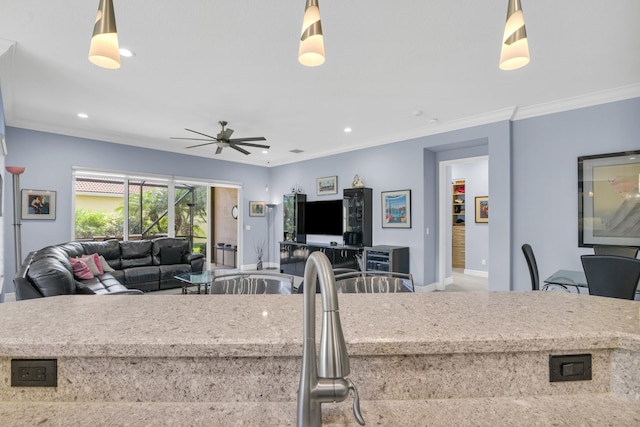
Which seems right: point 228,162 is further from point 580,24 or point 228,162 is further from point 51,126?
point 580,24

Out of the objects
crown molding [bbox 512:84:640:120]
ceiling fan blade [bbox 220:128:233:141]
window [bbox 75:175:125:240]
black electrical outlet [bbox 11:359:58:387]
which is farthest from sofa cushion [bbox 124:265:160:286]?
crown molding [bbox 512:84:640:120]

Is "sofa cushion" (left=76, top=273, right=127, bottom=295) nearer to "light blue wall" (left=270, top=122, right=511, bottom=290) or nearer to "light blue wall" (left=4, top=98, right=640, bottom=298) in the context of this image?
"light blue wall" (left=4, top=98, right=640, bottom=298)

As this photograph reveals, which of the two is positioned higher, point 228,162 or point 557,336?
point 228,162

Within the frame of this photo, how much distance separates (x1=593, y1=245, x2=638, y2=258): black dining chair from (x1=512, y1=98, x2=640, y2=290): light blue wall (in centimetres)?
50

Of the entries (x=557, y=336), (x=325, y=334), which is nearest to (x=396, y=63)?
(x=557, y=336)

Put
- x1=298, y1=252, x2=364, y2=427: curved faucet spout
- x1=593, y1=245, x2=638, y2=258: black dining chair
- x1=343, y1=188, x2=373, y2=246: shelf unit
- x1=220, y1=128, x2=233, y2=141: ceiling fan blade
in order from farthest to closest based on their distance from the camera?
1. x1=343, y1=188, x2=373, y2=246: shelf unit
2. x1=220, y1=128, x2=233, y2=141: ceiling fan blade
3. x1=593, y1=245, x2=638, y2=258: black dining chair
4. x1=298, y1=252, x2=364, y2=427: curved faucet spout

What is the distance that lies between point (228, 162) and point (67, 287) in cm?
504

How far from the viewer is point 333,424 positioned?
68 centimetres

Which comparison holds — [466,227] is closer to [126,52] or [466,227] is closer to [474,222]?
[474,222]

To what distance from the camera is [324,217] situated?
6918 millimetres

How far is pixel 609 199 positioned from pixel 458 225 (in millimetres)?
4210

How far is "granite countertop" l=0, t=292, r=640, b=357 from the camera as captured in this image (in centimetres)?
77

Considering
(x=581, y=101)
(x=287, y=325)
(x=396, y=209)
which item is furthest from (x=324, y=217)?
(x=287, y=325)

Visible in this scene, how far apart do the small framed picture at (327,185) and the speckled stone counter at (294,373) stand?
5.92 m
